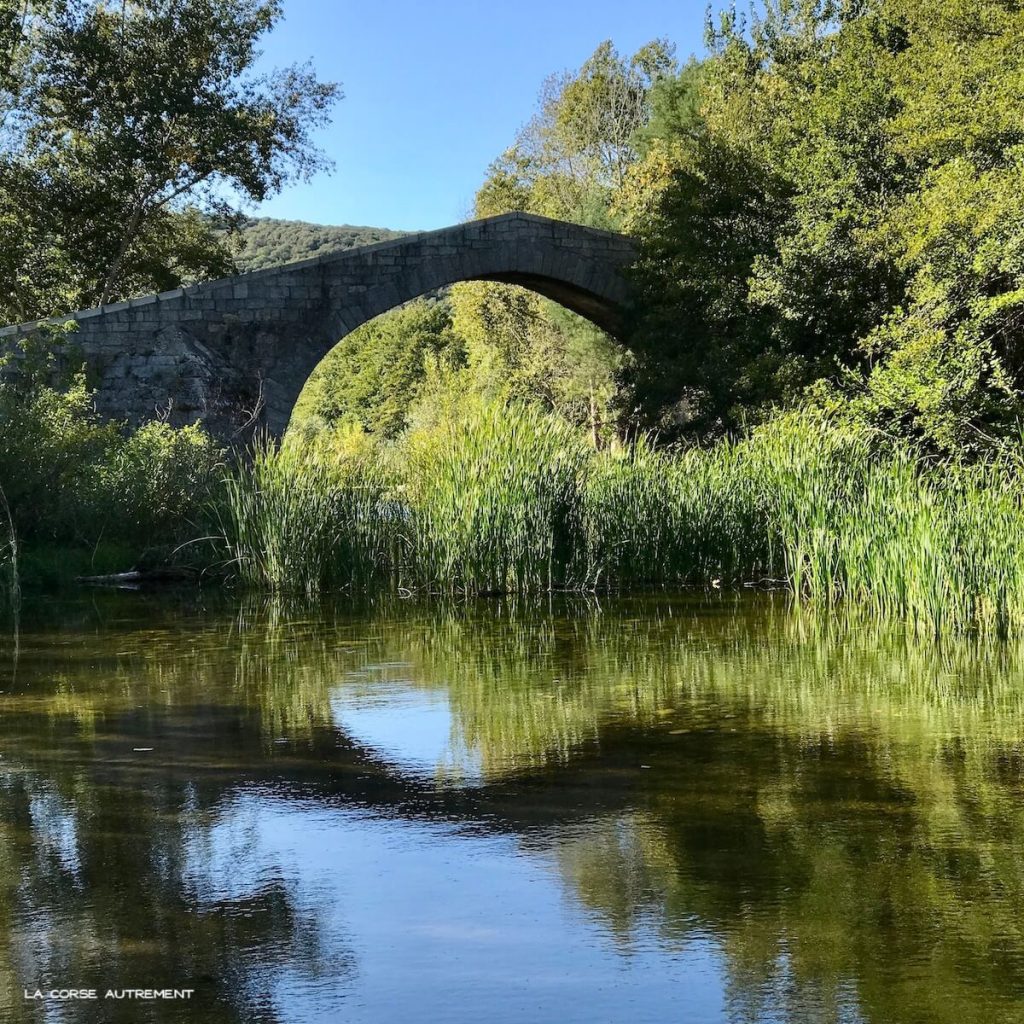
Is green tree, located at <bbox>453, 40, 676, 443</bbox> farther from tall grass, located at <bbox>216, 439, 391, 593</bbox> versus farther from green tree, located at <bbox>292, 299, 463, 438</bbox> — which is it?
tall grass, located at <bbox>216, 439, 391, 593</bbox>

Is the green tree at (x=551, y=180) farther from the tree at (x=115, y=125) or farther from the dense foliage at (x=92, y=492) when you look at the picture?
the dense foliage at (x=92, y=492)

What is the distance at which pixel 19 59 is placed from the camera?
18297 mm

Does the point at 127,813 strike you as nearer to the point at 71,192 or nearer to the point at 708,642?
the point at 708,642

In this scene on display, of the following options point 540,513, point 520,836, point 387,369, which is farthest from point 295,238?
point 520,836

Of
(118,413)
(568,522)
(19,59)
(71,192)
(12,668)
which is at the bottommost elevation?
(12,668)

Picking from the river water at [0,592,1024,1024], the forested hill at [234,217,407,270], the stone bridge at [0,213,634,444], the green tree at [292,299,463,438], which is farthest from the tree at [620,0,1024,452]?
the forested hill at [234,217,407,270]

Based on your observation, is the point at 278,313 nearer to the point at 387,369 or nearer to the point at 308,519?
the point at 308,519

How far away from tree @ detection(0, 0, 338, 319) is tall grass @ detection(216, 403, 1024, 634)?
9497 mm

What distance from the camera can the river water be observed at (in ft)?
8.90

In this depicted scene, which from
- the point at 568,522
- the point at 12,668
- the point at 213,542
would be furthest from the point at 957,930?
the point at 213,542

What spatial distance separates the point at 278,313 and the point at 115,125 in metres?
4.30

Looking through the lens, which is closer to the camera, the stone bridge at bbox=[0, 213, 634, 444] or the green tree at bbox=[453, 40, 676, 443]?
the stone bridge at bbox=[0, 213, 634, 444]

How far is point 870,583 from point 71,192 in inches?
563

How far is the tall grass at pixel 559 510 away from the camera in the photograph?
9.48 meters
